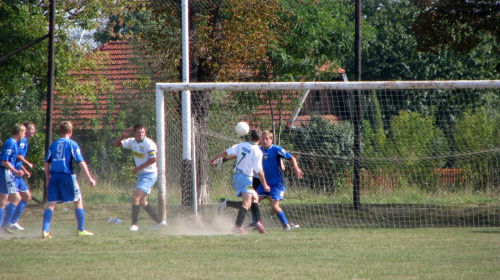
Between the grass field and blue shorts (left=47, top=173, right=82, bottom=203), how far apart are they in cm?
61

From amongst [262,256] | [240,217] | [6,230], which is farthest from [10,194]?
[262,256]

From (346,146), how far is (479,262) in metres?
7.80

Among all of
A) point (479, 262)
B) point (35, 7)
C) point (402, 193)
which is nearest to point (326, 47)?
point (402, 193)

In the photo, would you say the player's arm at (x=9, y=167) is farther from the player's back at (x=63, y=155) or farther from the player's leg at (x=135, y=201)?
the player's leg at (x=135, y=201)

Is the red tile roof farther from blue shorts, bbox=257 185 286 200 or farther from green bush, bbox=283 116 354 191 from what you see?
blue shorts, bbox=257 185 286 200

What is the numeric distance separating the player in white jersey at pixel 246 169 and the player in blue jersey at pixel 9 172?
331 centimetres

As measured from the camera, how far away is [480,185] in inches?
448

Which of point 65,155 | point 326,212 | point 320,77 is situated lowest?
point 326,212

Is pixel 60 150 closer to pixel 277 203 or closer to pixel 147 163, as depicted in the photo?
pixel 147 163

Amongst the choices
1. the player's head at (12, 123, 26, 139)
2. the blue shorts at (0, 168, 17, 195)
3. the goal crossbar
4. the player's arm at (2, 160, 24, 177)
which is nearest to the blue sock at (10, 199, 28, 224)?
the blue shorts at (0, 168, 17, 195)

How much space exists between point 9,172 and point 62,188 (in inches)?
79.4

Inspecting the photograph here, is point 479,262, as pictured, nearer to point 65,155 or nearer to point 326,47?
point 65,155

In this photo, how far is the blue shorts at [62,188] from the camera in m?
8.16

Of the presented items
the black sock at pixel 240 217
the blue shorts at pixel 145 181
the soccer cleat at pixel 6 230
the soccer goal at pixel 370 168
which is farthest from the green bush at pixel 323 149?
the soccer cleat at pixel 6 230
